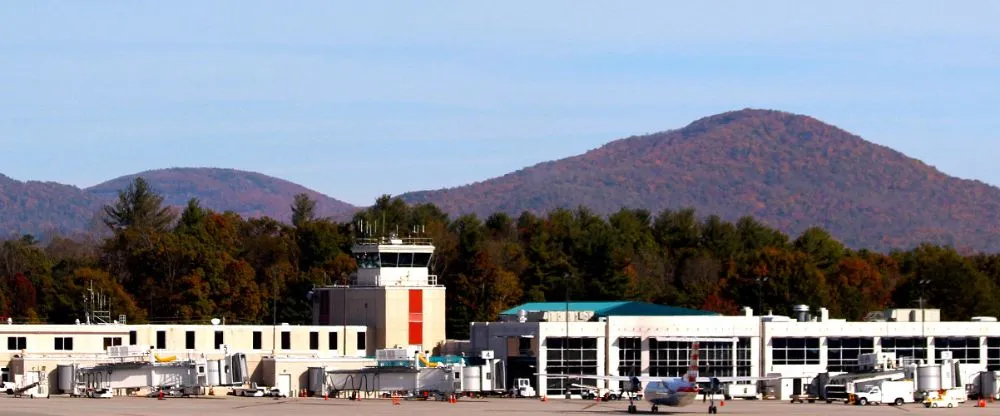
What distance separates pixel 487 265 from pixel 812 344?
52.9 meters

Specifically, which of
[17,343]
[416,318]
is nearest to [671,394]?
[416,318]

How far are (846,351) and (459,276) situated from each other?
175 feet

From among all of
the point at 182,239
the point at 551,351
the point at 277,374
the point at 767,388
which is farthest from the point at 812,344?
the point at 182,239

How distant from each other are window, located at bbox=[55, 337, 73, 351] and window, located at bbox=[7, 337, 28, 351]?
217cm

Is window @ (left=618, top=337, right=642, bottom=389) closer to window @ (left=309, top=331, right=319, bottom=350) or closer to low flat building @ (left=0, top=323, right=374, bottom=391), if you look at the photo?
low flat building @ (left=0, top=323, right=374, bottom=391)

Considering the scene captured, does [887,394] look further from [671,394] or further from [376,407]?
[376,407]

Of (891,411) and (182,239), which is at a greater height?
(182,239)

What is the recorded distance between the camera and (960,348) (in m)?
121

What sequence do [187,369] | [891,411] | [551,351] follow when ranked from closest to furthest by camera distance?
1. [891,411]
2. [187,369]
3. [551,351]

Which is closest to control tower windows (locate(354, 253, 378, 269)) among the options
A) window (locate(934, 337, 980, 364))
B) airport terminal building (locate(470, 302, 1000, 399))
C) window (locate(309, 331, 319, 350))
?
window (locate(309, 331, 319, 350))

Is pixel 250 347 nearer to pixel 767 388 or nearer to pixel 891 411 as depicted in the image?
pixel 767 388

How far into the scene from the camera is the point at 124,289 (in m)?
162

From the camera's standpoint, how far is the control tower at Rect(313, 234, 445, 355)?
394ft

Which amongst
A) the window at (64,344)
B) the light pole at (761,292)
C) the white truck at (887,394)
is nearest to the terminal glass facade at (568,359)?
the white truck at (887,394)
